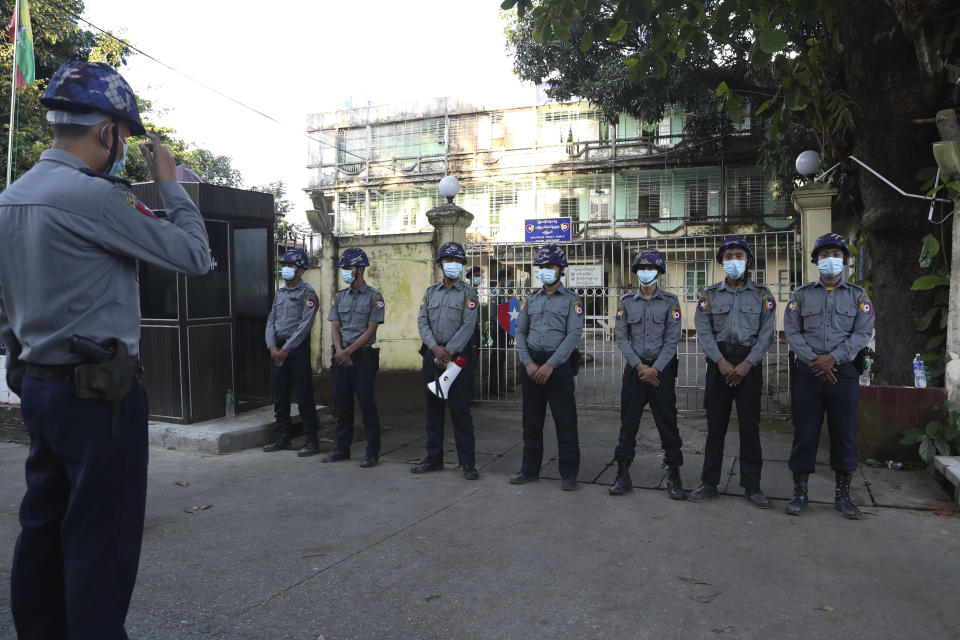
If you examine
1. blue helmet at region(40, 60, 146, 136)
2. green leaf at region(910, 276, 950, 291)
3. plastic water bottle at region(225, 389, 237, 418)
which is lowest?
plastic water bottle at region(225, 389, 237, 418)

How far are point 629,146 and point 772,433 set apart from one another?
17.6 meters

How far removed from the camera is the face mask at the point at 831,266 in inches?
184

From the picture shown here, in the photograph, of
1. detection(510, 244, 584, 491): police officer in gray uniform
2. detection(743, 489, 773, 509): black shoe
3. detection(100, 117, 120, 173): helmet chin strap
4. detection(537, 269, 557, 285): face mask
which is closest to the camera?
detection(100, 117, 120, 173): helmet chin strap

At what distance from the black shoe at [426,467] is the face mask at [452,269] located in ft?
5.39

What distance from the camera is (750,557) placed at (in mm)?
3691

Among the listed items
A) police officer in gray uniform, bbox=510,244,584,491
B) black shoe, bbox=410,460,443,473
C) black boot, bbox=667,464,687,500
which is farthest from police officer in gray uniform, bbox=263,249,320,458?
black boot, bbox=667,464,687,500

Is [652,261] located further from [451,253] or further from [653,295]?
[451,253]

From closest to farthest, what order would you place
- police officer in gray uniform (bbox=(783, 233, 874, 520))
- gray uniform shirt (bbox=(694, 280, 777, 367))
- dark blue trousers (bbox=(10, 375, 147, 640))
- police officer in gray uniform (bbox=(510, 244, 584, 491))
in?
1. dark blue trousers (bbox=(10, 375, 147, 640))
2. police officer in gray uniform (bbox=(783, 233, 874, 520))
3. gray uniform shirt (bbox=(694, 280, 777, 367))
4. police officer in gray uniform (bbox=(510, 244, 584, 491))

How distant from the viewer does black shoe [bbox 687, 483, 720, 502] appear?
190 inches

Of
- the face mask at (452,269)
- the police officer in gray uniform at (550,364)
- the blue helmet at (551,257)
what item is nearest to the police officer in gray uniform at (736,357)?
the police officer in gray uniform at (550,364)

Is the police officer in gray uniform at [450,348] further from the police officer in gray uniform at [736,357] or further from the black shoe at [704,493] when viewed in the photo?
the police officer in gray uniform at [736,357]

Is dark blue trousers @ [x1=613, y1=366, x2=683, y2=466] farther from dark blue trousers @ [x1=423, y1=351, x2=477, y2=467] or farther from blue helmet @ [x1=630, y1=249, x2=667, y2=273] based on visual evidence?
dark blue trousers @ [x1=423, y1=351, x2=477, y2=467]

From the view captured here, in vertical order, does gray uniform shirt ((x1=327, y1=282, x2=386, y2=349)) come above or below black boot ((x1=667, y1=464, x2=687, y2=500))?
above

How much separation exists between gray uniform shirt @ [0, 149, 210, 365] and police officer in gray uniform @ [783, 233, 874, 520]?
4.27 m
